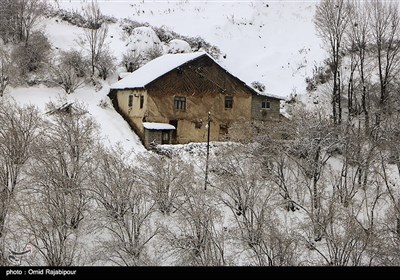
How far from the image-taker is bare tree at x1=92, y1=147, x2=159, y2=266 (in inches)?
734

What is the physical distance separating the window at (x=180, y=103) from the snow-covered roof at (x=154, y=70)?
220 centimetres

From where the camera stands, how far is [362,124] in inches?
1286

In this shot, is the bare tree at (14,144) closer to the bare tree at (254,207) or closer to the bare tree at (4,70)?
the bare tree at (4,70)

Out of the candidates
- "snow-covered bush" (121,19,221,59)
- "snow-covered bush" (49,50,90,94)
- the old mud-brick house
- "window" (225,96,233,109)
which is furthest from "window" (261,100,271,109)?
"snow-covered bush" (49,50,90,94)

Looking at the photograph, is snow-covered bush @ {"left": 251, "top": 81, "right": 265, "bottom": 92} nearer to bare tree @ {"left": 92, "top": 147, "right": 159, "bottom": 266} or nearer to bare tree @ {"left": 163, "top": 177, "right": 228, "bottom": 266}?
bare tree @ {"left": 163, "top": 177, "right": 228, "bottom": 266}

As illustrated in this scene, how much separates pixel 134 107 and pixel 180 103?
3.38m

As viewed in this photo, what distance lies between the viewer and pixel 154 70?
107 feet

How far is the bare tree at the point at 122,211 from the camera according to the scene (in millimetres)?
18656

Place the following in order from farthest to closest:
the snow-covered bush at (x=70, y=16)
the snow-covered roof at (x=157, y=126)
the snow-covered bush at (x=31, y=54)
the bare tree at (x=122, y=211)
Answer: the snow-covered bush at (x=70, y=16) → the snow-covered bush at (x=31, y=54) → the snow-covered roof at (x=157, y=126) → the bare tree at (x=122, y=211)

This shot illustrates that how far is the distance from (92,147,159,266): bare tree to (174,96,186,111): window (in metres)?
10.8

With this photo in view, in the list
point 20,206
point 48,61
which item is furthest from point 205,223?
point 48,61

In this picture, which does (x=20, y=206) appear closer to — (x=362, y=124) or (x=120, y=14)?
(x=362, y=124)

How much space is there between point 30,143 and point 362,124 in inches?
921

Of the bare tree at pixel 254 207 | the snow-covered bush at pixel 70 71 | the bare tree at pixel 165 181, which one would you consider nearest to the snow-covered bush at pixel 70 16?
the snow-covered bush at pixel 70 71
